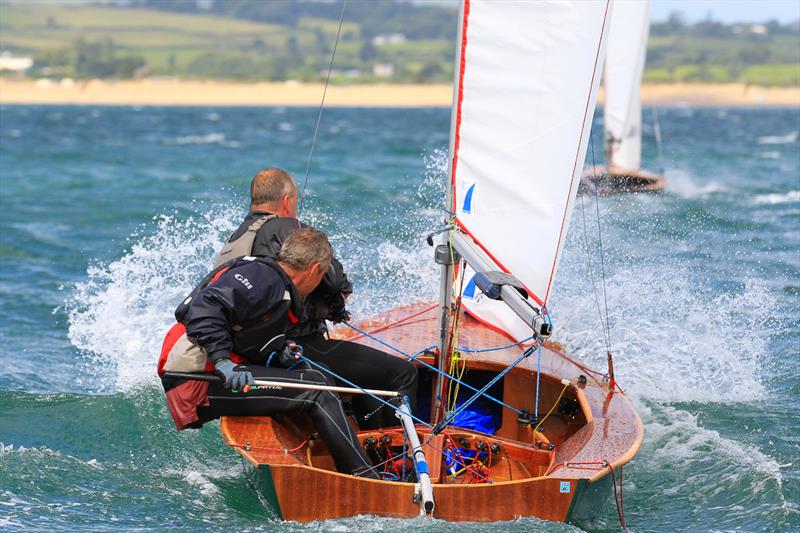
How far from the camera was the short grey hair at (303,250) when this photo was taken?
4.69m

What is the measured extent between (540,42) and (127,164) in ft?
67.6

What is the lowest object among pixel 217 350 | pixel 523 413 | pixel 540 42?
pixel 523 413

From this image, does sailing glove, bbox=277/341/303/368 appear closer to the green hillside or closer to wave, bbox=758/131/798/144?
wave, bbox=758/131/798/144

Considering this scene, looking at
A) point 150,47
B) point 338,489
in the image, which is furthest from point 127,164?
point 150,47

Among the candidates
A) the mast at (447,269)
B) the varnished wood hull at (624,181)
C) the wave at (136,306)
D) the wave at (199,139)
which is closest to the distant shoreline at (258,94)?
the wave at (199,139)

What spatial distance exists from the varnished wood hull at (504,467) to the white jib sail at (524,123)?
0.73m

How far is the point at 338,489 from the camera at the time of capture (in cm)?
438

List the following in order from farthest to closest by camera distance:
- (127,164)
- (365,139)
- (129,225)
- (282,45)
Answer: (282,45) < (365,139) < (127,164) < (129,225)

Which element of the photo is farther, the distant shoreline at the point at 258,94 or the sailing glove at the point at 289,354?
the distant shoreline at the point at 258,94

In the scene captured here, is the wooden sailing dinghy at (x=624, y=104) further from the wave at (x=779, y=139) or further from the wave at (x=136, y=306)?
the wave at (x=779, y=139)

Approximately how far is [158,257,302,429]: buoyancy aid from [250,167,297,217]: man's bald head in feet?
1.90

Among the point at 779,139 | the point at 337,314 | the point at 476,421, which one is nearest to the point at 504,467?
the point at 476,421

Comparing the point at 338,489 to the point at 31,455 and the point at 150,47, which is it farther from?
the point at 150,47

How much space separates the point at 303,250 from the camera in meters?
4.69
